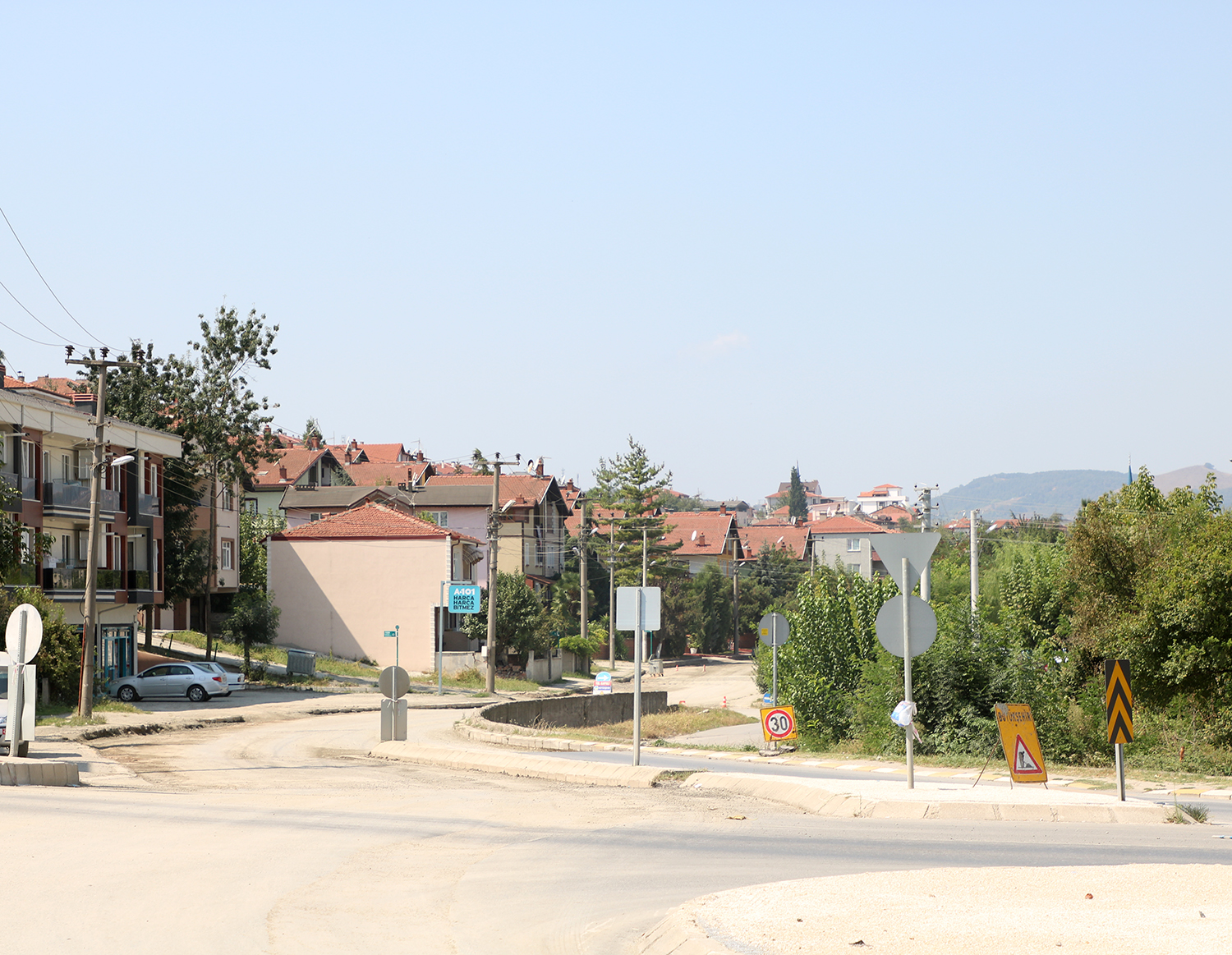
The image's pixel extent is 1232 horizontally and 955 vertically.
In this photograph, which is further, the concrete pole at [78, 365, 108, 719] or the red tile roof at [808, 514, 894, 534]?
the red tile roof at [808, 514, 894, 534]

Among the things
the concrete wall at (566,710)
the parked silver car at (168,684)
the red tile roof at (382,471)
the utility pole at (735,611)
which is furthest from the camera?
the red tile roof at (382,471)

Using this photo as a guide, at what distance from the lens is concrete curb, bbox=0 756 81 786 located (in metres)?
17.1

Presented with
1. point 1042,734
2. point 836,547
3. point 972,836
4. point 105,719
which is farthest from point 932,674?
point 836,547

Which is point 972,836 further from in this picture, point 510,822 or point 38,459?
point 38,459

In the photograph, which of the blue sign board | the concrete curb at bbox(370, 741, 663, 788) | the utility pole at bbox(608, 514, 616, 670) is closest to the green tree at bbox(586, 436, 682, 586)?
the utility pole at bbox(608, 514, 616, 670)

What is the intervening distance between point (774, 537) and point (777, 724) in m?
121

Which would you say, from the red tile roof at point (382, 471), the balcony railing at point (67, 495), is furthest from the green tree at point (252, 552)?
the red tile roof at point (382, 471)

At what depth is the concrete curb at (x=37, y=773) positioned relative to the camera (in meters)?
17.1

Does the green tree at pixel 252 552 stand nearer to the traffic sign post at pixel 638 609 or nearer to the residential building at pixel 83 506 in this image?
the residential building at pixel 83 506

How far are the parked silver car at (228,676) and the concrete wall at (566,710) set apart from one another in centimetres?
1470

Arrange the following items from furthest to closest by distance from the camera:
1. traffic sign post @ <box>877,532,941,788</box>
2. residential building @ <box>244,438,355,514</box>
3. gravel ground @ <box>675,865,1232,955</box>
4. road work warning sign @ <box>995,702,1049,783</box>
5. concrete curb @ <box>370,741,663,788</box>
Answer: residential building @ <box>244,438,355,514</box>, concrete curb @ <box>370,741,663,788</box>, road work warning sign @ <box>995,702,1049,783</box>, traffic sign post @ <box>877,532,941,788</box>, gravel ground @ <box>675,865,1232,955</box>

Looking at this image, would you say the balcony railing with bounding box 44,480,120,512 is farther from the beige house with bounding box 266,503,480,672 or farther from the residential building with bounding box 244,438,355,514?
the residential building with bounding box 244,438,355,514

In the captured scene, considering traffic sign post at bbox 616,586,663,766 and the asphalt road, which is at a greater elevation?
traffic sign post at bbox 616,586,663,766

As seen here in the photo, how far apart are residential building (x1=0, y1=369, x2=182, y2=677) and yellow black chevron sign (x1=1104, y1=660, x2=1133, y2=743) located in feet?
113
